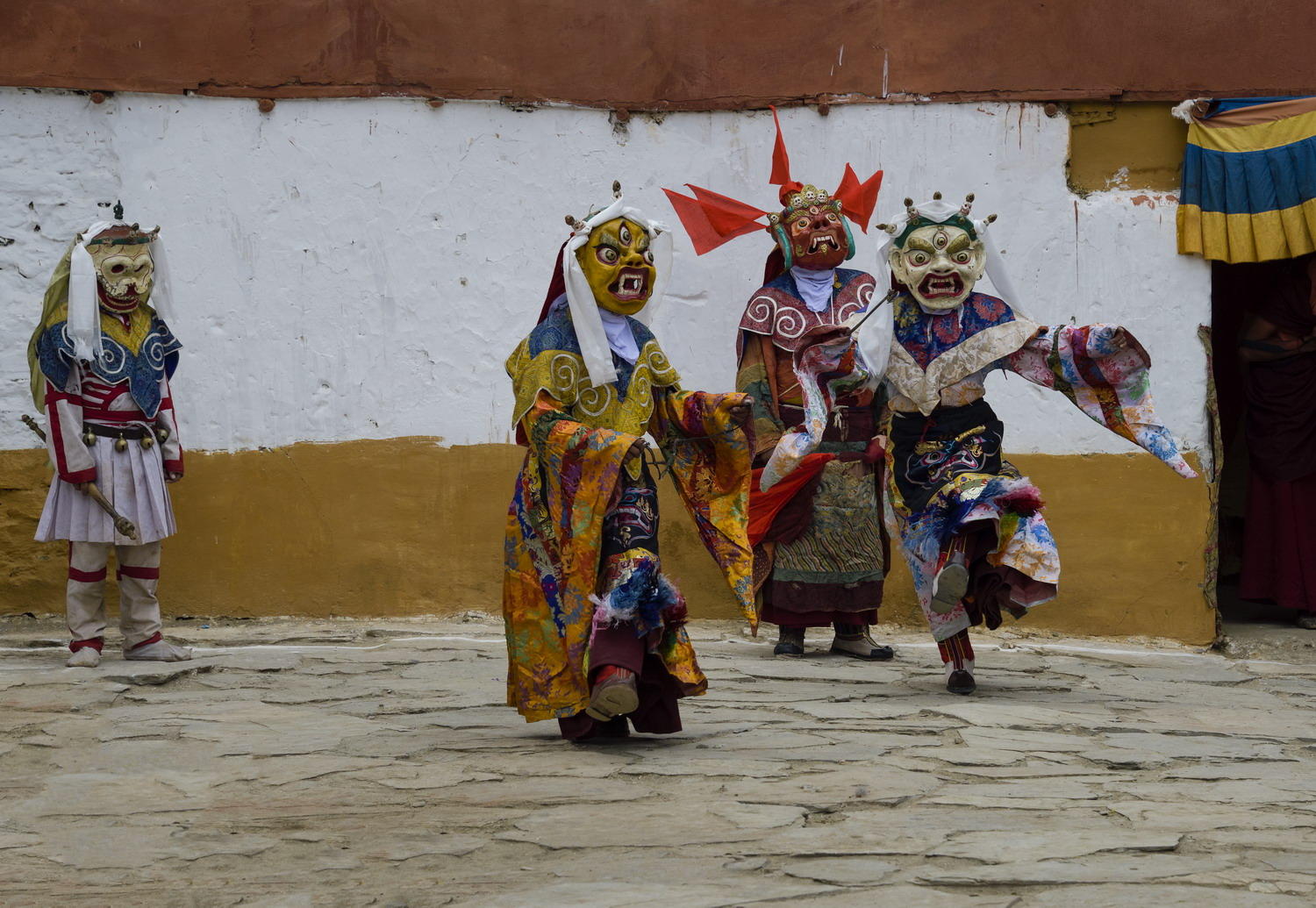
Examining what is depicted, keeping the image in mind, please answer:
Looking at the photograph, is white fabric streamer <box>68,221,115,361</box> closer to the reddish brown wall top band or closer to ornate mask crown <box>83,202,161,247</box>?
ornate mask crown <box>83,202,161,247</box>

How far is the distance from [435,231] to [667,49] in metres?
1.54

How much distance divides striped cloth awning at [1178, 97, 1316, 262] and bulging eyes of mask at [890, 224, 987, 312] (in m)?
2.36

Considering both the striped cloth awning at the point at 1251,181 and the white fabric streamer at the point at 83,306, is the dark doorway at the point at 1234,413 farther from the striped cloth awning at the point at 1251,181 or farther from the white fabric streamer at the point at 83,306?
the white fabric streamer at the point at 83,306

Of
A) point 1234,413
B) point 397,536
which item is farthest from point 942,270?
point 1234,413

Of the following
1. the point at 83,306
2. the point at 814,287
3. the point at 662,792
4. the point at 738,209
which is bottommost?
the point at 662,792

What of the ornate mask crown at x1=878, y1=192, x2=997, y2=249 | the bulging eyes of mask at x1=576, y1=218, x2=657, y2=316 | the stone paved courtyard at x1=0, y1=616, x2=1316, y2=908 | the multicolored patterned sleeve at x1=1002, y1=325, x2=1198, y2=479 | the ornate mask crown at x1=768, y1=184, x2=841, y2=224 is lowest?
the stone paved courtyard at x1=0, y1=616, x2=1316, y2=908

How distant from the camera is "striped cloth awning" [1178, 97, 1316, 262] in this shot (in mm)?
8094

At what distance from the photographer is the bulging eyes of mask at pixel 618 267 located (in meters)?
5.30

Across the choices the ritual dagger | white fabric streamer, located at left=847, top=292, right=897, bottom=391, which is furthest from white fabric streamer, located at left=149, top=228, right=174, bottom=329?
white fabric streamer, located at left=847, top=292, right=897, bottom=391

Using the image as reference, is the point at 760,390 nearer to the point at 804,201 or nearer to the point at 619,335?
the point at 804,201

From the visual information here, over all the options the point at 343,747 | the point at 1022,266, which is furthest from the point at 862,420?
the point at 343,747

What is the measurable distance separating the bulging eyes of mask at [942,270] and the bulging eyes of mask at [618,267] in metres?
1.46

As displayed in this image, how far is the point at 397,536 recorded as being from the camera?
27.6ft

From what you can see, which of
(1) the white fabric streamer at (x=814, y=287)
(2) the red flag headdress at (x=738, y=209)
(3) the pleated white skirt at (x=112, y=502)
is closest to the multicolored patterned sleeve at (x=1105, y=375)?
(1) the white fabric streamer at (x=814, y=287)
